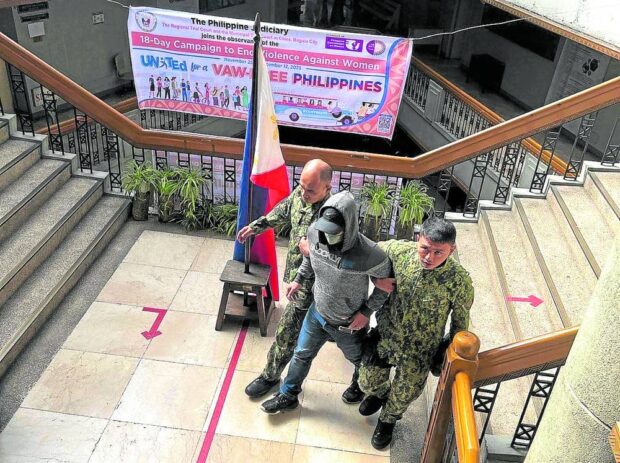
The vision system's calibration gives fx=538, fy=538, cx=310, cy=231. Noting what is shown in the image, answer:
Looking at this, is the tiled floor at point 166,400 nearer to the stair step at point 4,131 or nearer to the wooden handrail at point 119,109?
the stair step at point 4,131

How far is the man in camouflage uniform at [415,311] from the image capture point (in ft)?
8.96

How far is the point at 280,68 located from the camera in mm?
5289

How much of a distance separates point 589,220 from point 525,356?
2.51m

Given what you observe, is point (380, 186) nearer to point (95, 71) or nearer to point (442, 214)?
point (442, 214)

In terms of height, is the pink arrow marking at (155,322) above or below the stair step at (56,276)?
below

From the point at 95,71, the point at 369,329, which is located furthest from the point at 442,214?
the point at 95,71

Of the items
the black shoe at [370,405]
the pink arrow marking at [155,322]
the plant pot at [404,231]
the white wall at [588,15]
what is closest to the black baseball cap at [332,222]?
the black shoe at [370,405]

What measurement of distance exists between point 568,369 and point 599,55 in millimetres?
9537

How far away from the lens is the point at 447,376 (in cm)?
274

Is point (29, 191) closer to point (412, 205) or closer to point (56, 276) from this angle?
point (56, 276)

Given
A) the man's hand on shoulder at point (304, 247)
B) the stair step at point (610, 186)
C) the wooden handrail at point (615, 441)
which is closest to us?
the wooden handrail at point (615, 441)

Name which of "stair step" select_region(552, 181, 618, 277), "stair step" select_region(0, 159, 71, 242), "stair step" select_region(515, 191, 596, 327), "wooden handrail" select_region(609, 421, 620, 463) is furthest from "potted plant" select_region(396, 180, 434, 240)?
"wooden handrail" select_region(609, 421, 620, 463)

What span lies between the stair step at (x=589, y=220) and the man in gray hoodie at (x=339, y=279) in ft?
6.84

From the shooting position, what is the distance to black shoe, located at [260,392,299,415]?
3.66 m
